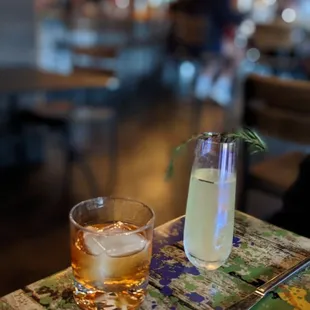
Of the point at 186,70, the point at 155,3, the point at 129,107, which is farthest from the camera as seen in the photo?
the point at 155,3

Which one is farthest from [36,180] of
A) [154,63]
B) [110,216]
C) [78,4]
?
[78,4]

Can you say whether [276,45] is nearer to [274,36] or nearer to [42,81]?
[274,36]

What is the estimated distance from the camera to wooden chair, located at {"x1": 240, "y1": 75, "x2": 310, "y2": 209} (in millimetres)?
2070

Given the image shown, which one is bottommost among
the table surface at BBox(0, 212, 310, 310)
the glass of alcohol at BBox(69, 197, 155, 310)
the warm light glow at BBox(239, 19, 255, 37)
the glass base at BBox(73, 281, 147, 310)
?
the table surface at BBox(0, 212, 310, 310)

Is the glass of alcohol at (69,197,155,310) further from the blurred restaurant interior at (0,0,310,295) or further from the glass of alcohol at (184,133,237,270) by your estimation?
the blurred restaurant interior at (0,0,310,295)

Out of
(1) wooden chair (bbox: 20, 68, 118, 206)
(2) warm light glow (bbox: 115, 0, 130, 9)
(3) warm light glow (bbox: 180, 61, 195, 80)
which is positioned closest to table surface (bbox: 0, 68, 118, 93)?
(1) wooden chair (bbox: 20, 68, 118, 206)

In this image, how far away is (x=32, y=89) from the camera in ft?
8.27

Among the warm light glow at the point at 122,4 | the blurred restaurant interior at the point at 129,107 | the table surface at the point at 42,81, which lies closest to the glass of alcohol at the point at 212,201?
the blurred restaurant interior at the point at 129,107

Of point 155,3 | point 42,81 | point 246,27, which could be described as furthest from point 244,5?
point 42,81

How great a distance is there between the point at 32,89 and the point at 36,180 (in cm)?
96

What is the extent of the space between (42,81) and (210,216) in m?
2.05

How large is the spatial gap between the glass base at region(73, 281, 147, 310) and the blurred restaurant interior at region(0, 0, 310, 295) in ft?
3.59

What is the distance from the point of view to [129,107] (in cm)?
565

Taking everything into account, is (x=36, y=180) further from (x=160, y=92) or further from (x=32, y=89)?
(x=160, y=92)
